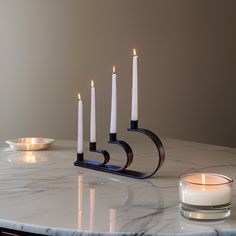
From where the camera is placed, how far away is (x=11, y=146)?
191 cm

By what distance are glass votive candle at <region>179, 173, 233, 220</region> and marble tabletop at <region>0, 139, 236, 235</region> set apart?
2cm

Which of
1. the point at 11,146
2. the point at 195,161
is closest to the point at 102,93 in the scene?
the point at 11,146

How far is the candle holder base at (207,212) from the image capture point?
0.97 meters

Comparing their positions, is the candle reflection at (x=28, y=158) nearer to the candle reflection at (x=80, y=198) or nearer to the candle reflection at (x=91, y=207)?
the candle reflection at (x=80, y=198)

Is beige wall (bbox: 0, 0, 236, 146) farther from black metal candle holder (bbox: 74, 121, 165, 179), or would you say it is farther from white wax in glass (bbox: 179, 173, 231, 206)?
white wax in glass (bbox: 179, 173, 231, 206)

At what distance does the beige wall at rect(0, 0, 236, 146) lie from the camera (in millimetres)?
3117

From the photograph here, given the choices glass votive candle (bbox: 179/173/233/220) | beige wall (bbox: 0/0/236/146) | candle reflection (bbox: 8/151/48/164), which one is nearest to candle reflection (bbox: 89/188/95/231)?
glass votive candle (bbox: 179/173/233/220)

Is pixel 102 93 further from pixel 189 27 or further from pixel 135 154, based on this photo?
pixel 135 154

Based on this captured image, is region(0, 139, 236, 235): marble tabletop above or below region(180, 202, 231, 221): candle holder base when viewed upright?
below

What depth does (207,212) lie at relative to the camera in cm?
97

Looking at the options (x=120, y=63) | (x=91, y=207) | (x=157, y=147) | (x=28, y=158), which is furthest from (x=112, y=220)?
(x=120, y=63)

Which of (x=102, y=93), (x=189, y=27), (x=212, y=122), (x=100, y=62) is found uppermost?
(x=189, y=27)

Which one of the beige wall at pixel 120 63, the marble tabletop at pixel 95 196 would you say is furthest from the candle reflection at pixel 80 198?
the beige wall at pixel 120 63

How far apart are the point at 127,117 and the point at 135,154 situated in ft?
5.25
